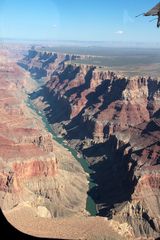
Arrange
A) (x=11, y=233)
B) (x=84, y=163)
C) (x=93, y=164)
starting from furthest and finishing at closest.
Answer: (x=84, y=163), (x=93, y=164), (x=11, y=233)

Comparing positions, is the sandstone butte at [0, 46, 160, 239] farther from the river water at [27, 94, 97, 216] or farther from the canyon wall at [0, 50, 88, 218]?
the river water at [27, 94, 97, 216]

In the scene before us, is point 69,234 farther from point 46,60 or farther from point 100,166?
point 46,60

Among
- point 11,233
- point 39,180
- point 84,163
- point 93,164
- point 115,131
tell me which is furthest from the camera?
point 115,131

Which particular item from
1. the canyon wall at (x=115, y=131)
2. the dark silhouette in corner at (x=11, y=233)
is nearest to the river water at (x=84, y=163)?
the canyon wall at (x=115, y=131)

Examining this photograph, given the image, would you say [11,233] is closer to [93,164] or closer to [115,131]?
[93,164]

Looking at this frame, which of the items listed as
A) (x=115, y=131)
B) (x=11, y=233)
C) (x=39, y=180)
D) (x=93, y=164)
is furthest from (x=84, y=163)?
(x=11, y=233)

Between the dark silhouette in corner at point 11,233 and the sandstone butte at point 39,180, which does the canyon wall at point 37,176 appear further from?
the dark silhouette in corner at point 11,233

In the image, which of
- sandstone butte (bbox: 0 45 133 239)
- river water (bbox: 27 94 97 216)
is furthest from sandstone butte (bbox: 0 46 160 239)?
river water (bbox: 27 94 97 216)
